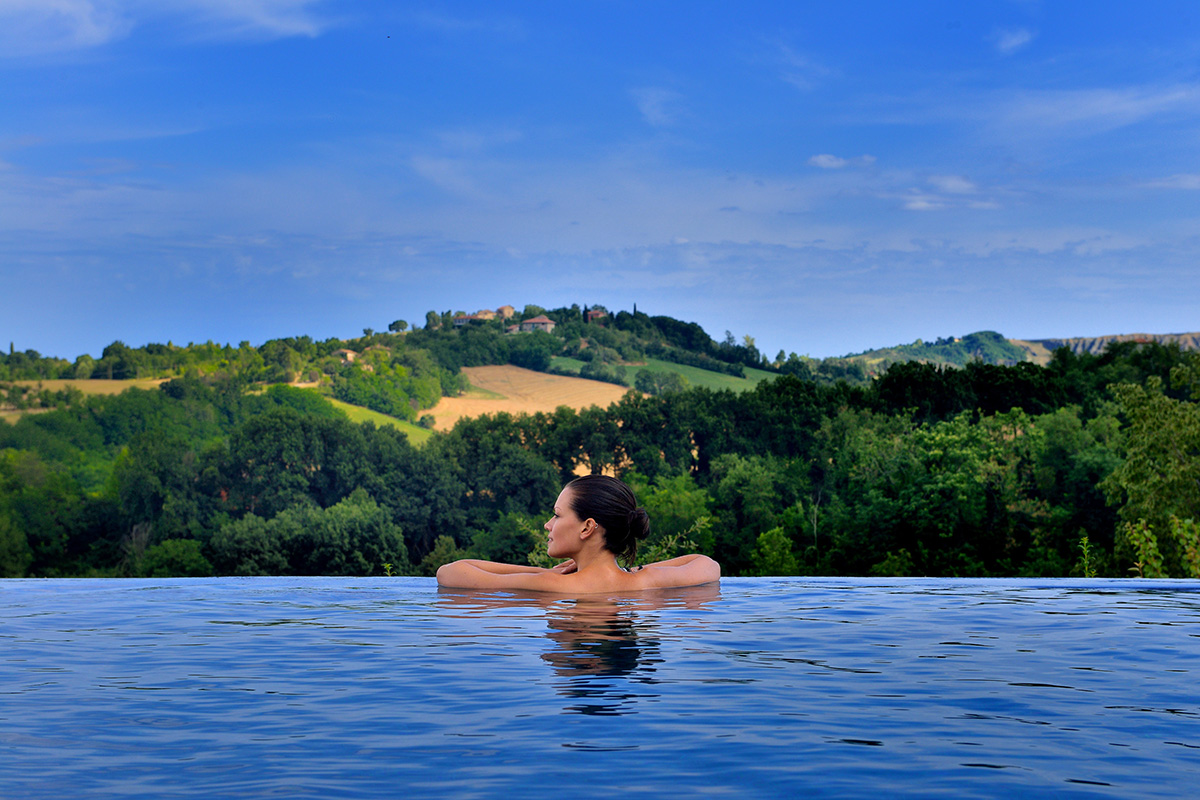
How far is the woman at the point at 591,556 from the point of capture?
7926 millimetres

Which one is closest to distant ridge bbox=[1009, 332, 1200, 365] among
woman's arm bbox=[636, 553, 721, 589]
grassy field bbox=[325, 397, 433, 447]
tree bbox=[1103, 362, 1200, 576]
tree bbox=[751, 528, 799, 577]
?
tree bbox=[751, 528, 799, 577]

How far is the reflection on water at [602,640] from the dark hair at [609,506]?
0.58 meters

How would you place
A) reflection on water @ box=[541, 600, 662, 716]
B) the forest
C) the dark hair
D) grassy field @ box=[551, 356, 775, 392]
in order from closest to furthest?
reflection on water @ box=[541, 600, 662, 716], the dark hair, the forest, grassy field @ box=[551, 356, 775, 392]

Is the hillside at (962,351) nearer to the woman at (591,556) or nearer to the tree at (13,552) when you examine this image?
the tree at (13,552)

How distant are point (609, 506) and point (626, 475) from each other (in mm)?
66708

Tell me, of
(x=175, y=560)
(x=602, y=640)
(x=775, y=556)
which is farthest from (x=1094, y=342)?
(x=602, y=640)

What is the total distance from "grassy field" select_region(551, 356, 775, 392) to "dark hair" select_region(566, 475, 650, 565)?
9922 centimetres

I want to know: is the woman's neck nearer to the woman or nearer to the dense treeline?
the woman

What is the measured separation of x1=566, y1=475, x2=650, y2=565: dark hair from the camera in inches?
311

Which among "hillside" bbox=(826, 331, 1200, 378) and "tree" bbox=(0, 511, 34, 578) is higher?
"hillside" bbox=(826, 331, 1200, 378)

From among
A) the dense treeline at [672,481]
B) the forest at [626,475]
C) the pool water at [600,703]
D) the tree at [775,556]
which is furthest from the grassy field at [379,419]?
the pool water at [600,703]

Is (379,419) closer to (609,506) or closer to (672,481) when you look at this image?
(672,481)

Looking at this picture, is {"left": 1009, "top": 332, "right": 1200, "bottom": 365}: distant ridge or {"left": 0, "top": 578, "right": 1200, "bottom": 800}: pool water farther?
{"left": 1009, "top": 332, "right": 1200, "bottom": 365}: distant ridge

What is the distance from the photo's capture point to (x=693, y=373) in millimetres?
114812
